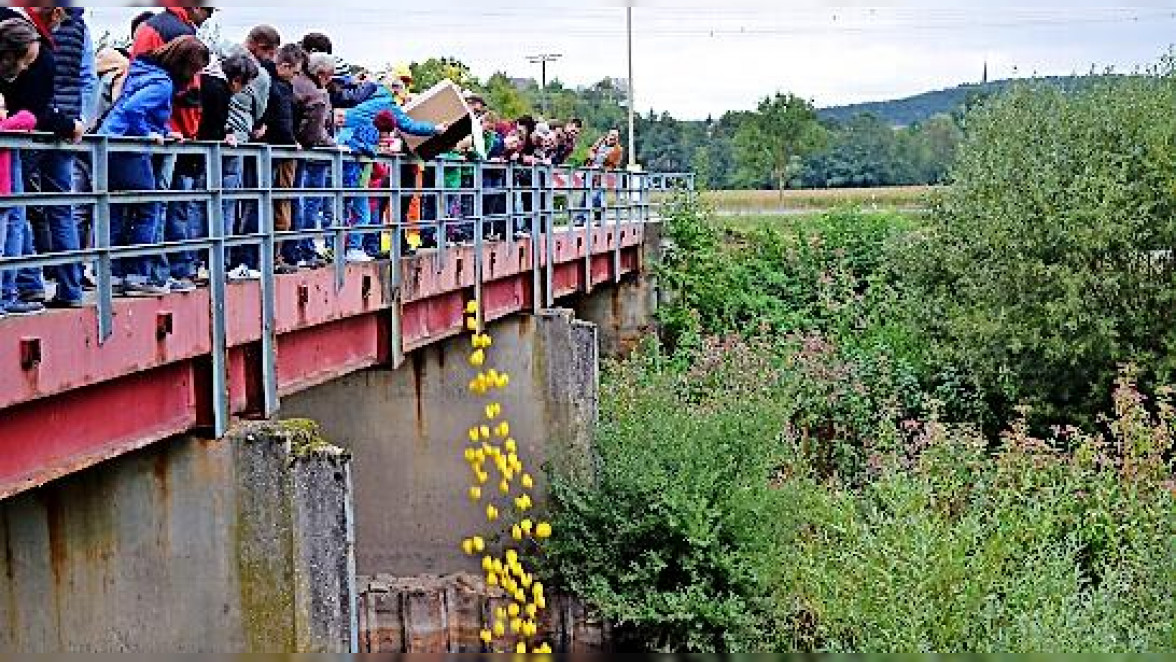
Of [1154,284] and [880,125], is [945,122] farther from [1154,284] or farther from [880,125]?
[1154,284]

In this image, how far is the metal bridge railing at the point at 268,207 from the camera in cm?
852

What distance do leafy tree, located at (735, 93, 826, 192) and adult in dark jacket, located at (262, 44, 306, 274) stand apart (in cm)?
5744

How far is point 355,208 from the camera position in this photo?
13477 millimetres

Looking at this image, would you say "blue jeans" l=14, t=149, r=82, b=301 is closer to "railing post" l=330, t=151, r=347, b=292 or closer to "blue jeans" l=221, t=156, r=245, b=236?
"blue jeans" l=221, t=156, r=245, b=236

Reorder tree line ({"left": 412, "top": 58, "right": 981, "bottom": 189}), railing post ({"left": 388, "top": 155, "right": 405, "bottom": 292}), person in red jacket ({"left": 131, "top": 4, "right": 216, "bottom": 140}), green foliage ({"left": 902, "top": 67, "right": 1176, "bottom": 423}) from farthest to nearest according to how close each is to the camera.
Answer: tree line ({"left": 412, "top": 58, "right": 981, "bottom": 189}) < green foliage ({"left": 902, "top": 67, "right": 1176, "bottom": 423}) < railing post ({"left": 388, "top": 155, "right": 405, "bottom": 292}) < person in red jacket ({"left": 131, "top": 4, "right": 216, "bottom": 140})

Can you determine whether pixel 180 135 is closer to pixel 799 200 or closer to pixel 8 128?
pixel 8 128

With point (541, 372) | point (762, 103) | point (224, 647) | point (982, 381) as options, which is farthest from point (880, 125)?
point (224, 647)

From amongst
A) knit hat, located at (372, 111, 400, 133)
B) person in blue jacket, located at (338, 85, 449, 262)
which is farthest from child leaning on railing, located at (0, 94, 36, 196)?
knit hat, located at (372, 111, 400, 133)

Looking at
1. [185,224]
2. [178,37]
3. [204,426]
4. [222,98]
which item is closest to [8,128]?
[178,37]

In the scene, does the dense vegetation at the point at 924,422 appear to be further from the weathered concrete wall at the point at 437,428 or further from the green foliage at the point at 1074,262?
the weathered concrete wall at the point at 437,428

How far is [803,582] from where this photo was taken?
1780cm

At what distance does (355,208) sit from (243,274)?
9.13 ft

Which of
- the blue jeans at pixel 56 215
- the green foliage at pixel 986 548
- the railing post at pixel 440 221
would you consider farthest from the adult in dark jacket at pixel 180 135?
the green foliage at pixel 986 548

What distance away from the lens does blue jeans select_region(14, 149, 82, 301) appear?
27.8ft
